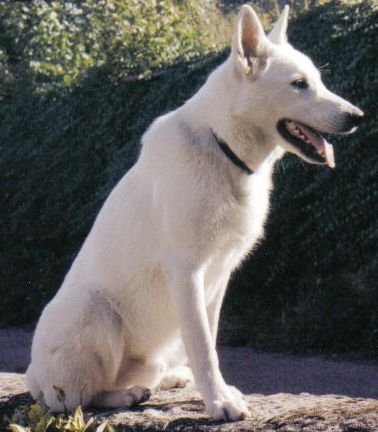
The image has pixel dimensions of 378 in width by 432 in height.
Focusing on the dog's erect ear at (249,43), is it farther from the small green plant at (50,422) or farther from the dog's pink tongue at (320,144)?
the small green plant at (50,422)

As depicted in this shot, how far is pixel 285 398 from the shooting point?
4055 millimetres

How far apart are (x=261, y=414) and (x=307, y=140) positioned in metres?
1.28

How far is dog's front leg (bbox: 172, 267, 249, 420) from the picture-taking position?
138 inches

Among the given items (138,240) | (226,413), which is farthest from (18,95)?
(226,413)

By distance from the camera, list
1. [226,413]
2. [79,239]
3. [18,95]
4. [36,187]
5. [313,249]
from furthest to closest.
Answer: [18,95], [36,187], [79,239], [313,249], [226,413]

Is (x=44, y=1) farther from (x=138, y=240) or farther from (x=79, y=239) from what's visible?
(x=138, y=240)

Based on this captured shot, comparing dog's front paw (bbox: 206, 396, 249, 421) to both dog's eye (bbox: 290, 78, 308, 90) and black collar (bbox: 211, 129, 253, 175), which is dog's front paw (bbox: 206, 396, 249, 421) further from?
dog's eye (bbox: 290, 78, 308, 90)

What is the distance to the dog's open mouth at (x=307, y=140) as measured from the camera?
371cm

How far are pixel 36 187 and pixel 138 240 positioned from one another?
20.3ft

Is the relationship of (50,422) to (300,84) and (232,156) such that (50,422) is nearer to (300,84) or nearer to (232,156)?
(232,156)

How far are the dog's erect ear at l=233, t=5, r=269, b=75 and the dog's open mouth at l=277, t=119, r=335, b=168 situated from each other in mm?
309

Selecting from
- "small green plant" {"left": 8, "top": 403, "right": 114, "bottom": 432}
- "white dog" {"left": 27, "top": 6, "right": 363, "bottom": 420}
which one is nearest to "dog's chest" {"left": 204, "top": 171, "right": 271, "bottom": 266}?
"white dog" {"left": 27, "top": 6, "right": 363, "bottom": 420}

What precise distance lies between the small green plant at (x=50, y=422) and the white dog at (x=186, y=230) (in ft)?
0.41

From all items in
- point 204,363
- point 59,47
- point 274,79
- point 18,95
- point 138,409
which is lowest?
point 138,409
